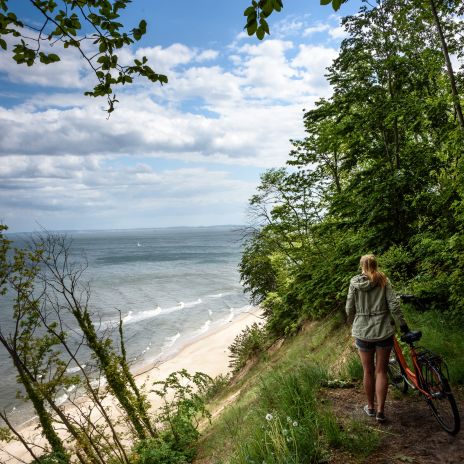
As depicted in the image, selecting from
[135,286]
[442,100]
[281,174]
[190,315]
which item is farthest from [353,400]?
[135,286]

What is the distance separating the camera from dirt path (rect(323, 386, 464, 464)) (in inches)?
154

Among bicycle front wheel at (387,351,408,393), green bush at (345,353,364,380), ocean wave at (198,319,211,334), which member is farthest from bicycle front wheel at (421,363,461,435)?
ocean wave at (198,319,211,334)

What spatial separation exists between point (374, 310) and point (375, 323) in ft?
0.55

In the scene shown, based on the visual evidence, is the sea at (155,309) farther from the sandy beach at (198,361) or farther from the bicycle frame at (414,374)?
the bicycle frame at (414,374)

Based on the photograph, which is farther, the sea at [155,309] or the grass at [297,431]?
the sea at [155,309]

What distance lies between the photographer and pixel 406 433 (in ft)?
14.4

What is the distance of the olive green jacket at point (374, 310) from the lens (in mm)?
4637

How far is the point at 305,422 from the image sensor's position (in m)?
4.60

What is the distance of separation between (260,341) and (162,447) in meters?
9.09

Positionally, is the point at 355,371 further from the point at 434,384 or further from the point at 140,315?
the point at 140,315

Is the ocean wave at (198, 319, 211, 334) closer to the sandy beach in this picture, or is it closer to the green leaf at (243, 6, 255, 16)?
the sandy beach

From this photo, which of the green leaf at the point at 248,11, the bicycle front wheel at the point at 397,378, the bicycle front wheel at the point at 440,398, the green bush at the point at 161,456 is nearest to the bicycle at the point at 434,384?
the bicycle front wheel at the point at 440,398

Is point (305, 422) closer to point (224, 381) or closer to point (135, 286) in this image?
point (224, 381)

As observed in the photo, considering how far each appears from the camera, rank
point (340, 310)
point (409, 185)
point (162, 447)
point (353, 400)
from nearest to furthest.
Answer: point (353, 400) < point (409, 185) < point (162, 447) < point (340, 310)
